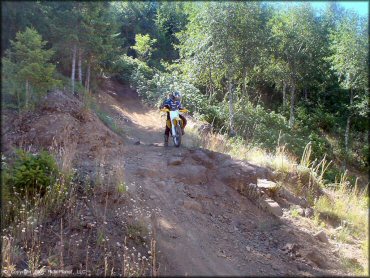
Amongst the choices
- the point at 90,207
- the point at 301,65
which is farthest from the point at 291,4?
the point at 90,207

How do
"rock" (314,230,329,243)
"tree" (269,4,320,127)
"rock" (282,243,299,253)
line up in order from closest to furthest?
"rock" (282,243,299,253), "rock" (314,230,329,243), "tree" (269,4,320,127)

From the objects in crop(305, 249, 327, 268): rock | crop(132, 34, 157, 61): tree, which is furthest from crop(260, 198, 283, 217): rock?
crop(132, 34, 157, 61): tree

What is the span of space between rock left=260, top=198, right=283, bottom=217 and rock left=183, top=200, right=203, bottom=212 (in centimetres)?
128

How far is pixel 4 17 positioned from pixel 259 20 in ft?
46.2

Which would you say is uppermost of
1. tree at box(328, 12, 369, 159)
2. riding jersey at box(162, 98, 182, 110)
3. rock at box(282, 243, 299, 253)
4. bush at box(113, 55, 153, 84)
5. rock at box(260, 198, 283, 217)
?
tree at box(328, 12, 369, 159)

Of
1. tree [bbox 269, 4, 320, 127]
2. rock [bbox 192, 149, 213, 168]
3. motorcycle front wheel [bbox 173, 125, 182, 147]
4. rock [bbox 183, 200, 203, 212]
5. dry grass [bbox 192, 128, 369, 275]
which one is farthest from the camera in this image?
tree [bbox 269, 4, 320, 127]

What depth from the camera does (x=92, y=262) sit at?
13.7 ft

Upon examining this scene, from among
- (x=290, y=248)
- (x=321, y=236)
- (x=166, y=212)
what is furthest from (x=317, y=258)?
(x=166, y=212)

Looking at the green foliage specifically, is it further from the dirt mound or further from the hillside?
the dirt mound

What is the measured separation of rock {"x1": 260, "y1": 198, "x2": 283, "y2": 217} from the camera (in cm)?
664

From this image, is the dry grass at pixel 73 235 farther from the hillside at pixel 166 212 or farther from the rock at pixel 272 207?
the rock at pixel 272 207

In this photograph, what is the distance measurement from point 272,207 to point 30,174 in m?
4.02

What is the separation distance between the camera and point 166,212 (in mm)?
5609

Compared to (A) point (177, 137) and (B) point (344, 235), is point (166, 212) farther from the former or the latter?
(A) point (177, 137)
